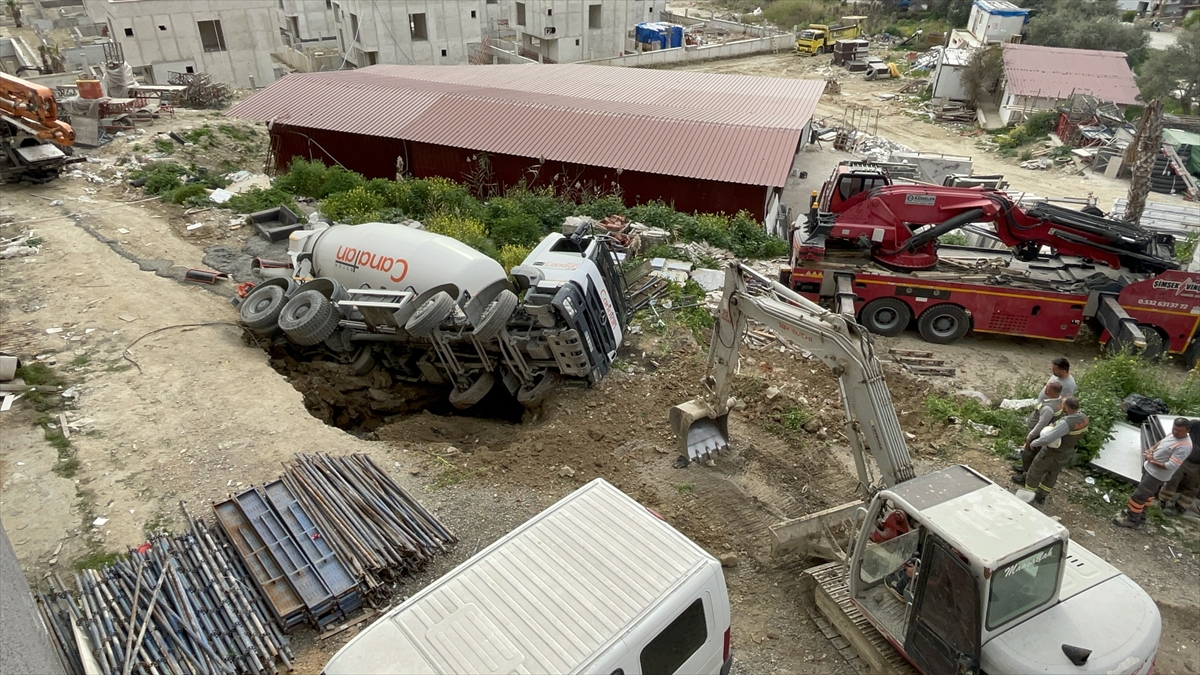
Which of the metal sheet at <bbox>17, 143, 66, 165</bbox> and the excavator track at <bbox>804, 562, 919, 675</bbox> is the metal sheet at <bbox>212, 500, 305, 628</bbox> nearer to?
the excavator track at <bbox>804, 562, 919, 675</bbox>

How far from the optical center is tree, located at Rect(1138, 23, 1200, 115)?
3234cm

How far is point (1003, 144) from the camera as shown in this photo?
30.9 metres

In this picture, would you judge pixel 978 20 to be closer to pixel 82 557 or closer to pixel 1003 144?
pixel 1003 144

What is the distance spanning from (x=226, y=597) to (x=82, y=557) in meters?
2.00

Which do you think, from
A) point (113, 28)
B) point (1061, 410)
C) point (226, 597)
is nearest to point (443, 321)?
point (226, 597)

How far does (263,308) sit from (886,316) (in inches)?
439

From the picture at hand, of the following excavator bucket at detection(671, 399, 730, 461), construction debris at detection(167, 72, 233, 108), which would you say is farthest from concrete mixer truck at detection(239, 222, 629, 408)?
construction debris at detection(167, 72, 233, 108)

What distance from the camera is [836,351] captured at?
272 inches

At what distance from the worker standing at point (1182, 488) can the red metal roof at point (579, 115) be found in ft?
38.1

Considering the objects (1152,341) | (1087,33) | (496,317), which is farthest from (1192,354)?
(1087,33)

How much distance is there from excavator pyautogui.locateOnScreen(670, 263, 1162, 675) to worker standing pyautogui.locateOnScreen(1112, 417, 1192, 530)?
3062mm

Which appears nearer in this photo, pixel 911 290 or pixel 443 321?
pixel 443 321

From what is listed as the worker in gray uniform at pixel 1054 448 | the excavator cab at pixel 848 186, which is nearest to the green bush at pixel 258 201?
the excavator cab at pixel 848 186

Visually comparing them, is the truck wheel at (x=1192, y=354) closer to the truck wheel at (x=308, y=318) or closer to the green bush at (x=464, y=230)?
the green bush at (x=464, y=230)
